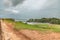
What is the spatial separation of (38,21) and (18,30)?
339 cm

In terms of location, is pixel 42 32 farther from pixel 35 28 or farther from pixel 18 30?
pixel 18 30

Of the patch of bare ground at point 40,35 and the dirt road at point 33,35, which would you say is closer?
the dirt road at point 33,35

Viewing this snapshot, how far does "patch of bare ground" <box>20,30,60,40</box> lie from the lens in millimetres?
→ 11453

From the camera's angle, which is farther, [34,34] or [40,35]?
[34,34]

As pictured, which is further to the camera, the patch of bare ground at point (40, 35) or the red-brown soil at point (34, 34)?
the patch of bare ground at point (40, 35)

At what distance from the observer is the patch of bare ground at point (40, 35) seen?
11.5 metres

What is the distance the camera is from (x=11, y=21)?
41.8ft

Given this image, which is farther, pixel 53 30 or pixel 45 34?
pixel 53 30

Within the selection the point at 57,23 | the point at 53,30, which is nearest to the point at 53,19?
the point at 57,23

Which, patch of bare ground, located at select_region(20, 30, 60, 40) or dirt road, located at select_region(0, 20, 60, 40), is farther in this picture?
patch of bare ground, located at select_region(20, 30, 60, 40)

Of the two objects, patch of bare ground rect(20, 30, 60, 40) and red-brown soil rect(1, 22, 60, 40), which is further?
patch of bare ground rect(20, 30, 60, 40)

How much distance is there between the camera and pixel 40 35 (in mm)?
11719

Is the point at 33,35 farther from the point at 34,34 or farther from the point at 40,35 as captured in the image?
the point at 40,35

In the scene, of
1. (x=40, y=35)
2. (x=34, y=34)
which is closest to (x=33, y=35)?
(x=34, y=34)
